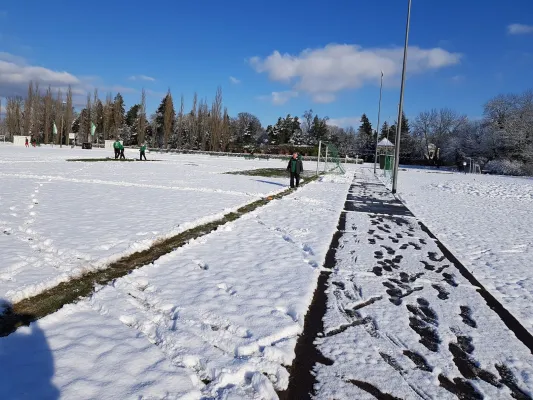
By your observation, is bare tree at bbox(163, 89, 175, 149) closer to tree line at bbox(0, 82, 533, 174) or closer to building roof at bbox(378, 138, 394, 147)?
tree line at bbox(0, 82, 533, 174)

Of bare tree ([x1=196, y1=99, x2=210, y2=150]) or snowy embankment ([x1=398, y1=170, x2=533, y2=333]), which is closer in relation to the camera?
snowy embankment ([x1=398, y1=170, x2=533, y2=333])

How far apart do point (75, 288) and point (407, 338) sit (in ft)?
12.5

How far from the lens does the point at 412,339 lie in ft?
12.4

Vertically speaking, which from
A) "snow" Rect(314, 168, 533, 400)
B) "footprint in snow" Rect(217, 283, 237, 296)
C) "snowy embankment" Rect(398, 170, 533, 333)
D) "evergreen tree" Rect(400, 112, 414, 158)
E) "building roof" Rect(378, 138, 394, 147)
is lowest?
"snow" Rect(314, 168, 533, 400)

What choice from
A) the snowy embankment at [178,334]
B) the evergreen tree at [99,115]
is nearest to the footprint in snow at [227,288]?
the snowy embankment at [178,334]

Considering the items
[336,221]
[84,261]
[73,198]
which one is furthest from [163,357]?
[73,198]

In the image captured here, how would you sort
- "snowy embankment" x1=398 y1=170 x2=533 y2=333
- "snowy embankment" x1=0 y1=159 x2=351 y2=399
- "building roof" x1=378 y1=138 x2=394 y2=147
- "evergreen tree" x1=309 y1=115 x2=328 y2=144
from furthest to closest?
"evergreen tree" x1=309 y1=115 x2=328 y2=144 → "building roof" x1=378 y1=138 x2=394 y2=147 → "snowy embankment" x1=398 y1=170 x2=533 y2=333 → "snowy embankment" x1=0 y1=159 x2=351 y2=399

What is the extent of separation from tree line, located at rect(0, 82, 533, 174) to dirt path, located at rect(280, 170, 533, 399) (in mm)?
45716

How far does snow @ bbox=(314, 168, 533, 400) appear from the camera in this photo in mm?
3070

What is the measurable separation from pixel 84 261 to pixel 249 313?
269cm

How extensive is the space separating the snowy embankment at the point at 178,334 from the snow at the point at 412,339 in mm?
444

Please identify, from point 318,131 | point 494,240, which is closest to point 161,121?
point 318,131

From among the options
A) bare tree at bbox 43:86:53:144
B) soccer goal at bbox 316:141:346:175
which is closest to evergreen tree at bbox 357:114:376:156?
soccer goal at bbox 316:141:346:175

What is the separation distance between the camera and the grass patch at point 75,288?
143 inches
